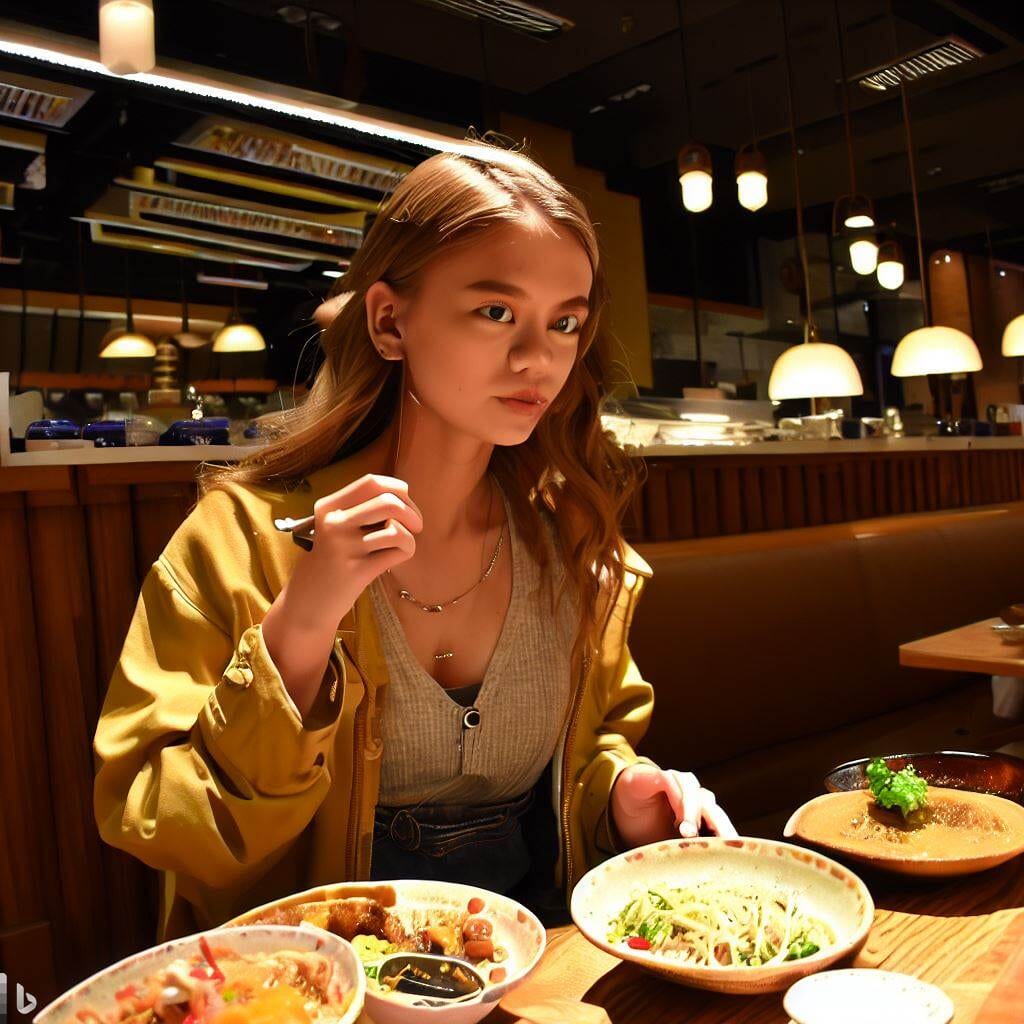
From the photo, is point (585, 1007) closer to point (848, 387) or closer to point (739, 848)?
point (739, 848)

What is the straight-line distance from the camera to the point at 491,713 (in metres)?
1.41

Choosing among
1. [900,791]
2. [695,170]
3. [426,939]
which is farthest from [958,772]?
[695,170]

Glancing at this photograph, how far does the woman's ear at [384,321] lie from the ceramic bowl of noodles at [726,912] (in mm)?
704

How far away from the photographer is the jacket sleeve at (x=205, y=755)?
1021 mm

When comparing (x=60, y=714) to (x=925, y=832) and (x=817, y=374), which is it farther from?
(x=817, y=374)

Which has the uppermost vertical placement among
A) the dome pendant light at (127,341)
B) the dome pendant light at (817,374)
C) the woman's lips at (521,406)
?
the dome pendant light at (127,341)

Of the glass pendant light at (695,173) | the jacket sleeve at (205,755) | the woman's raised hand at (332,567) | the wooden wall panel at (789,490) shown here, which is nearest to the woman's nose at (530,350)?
the woman's raised hand at (332,567)

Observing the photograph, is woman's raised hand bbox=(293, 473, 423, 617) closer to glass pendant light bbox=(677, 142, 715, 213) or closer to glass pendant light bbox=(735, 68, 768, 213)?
glass pendant light bbox=(677, 142, 715, 213)

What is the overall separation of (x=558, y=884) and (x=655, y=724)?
108 centimetres

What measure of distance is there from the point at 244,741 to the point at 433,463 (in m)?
0.53

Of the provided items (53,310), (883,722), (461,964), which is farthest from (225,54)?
(461,964)

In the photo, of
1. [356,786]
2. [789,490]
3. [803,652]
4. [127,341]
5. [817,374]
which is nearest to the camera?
[356,786]

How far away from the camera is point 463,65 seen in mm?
6637

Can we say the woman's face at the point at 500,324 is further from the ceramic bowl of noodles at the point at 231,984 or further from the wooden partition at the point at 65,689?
the wooden partition at the point at 65,689
